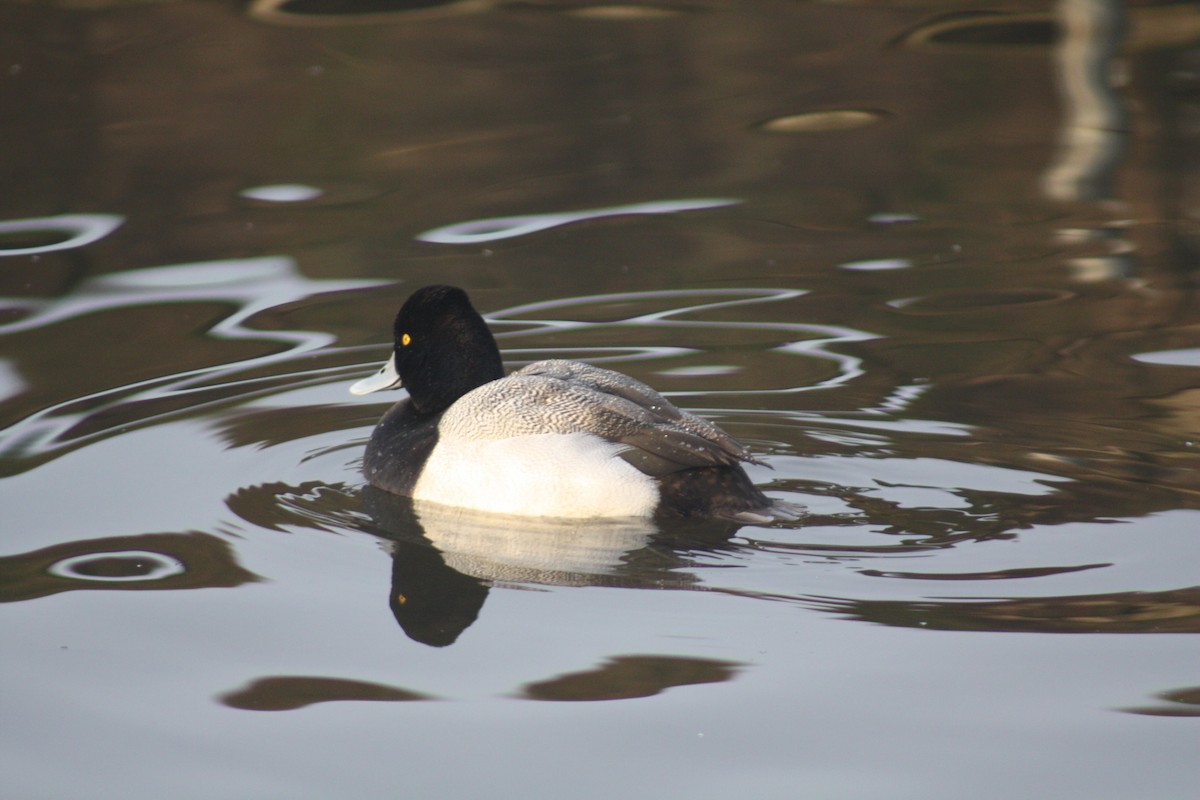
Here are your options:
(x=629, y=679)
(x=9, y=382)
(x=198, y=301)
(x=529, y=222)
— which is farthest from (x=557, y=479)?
(x=529, y=222)

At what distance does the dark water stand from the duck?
5.0 inches

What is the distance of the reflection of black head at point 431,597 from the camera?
15.6ft

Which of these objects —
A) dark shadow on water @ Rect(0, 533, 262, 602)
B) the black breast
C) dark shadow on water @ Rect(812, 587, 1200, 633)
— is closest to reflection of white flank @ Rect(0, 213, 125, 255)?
the black breast

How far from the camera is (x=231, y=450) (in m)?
6.44

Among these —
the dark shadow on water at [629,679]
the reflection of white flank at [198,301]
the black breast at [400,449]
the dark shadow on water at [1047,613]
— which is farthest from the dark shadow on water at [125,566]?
the dark shadow on water at [1047,613]

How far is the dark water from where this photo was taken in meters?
4.14

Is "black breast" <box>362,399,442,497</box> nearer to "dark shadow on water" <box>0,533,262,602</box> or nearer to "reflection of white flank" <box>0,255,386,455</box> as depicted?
"dark shadow on water" <box>0,533,262,602</box>

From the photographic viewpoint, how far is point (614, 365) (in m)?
7.45

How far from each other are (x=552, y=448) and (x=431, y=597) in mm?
744

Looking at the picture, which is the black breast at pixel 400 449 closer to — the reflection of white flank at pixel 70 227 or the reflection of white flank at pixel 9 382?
the reflection of white flank at pixel 9 382

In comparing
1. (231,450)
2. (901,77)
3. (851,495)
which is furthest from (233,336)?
(901,77)

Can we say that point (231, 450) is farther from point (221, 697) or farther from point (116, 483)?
point (221, 697)

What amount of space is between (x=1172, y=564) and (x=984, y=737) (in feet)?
4.29

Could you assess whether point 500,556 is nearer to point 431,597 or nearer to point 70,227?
point 431,597
